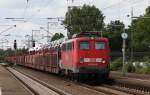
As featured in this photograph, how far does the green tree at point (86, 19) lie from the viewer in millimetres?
132337

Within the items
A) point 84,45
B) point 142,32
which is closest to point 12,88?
point 84,45

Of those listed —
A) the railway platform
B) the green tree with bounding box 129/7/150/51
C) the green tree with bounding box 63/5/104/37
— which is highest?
the green tree with bounding box 63/5/104/37

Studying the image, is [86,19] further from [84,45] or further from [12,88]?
[12,88]

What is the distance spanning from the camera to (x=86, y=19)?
140m

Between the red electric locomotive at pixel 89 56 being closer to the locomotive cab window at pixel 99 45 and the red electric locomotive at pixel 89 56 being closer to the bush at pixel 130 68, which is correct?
the locomotive cab window at pixel 99 45

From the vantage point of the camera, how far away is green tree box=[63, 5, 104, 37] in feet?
434

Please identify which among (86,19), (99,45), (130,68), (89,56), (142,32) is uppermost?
(86,19)

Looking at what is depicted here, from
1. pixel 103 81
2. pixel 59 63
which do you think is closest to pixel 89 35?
pixel 103 81

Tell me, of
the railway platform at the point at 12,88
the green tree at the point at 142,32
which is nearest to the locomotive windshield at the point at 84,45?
the railway platform at the point at 12,88

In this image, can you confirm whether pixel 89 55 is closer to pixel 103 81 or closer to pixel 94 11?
pixel 103 81

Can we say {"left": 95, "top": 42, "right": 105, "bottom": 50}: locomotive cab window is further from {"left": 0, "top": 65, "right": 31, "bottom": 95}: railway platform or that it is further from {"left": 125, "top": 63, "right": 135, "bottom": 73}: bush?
{"left": 125, "top": 63, "right": 135, "bottom": 73}: bush

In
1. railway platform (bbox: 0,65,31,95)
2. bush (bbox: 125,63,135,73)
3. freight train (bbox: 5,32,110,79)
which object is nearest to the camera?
railway platform (bbox: 0,65,31,95)

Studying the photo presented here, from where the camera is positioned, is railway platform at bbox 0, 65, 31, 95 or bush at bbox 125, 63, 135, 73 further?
bush at bbox 125, 63, 135, 73

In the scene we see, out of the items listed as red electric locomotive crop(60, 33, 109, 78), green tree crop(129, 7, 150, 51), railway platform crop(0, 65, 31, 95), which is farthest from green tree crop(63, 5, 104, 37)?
red electric locomotive crop(60, 33, 109, 78)
